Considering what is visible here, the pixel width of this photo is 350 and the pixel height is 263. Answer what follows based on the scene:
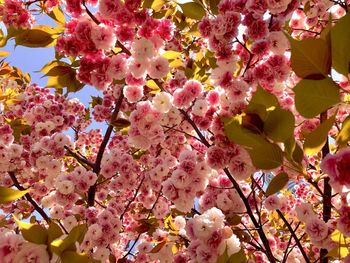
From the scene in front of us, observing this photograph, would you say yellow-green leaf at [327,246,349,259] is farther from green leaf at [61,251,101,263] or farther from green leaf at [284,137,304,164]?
green leaf at [61,251,101,263]

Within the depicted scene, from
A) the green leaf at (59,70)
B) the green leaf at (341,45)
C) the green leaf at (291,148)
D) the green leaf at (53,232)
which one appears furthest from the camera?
the green leaf at (59,70)

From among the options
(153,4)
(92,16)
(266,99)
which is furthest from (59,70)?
(266,99)

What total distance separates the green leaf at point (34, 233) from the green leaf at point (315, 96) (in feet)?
2.64

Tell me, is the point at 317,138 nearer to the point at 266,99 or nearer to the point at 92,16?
the point at 266,99

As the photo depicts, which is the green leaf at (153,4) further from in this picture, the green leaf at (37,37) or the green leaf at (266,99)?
the green leaf at (266,99)

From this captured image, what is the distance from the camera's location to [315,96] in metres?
0.97

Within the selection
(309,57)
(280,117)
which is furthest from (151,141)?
(309,57)

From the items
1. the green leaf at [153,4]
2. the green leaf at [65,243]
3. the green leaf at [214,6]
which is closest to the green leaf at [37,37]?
the green leaf at [153,4]

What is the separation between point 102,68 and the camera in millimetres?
2719

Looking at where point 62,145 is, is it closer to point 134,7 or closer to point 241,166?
point 134,7

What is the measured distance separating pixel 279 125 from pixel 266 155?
10cm

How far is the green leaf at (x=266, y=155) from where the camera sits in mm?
1175

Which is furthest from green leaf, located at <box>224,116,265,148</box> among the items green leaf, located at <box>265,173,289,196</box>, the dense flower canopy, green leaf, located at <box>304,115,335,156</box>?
green leaf, located at <box>265,173,289,196</box>

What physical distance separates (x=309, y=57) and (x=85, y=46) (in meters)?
1.92
